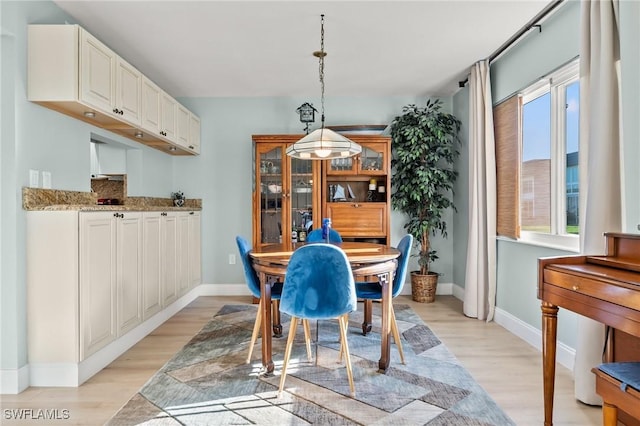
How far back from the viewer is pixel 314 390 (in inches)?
88.0

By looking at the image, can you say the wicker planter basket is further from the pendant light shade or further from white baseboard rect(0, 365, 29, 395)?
white baseboard rect(0, 365, 29, 395)

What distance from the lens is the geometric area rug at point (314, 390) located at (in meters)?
1.94

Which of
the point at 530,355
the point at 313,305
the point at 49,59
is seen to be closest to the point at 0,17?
the point at 49,59

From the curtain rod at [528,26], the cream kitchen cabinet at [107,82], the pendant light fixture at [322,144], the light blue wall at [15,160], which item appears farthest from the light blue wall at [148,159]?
the pendant light fixture at [322,144]

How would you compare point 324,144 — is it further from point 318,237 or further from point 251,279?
point 251,279

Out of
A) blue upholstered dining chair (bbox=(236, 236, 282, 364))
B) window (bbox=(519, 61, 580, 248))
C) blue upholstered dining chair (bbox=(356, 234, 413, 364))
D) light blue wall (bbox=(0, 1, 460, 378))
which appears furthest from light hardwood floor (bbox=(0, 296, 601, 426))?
window (bbox=(519, 61, 580, 248))

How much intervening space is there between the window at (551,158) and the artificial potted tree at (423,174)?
1081mm

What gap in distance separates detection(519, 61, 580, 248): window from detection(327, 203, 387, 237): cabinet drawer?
4.96 feet

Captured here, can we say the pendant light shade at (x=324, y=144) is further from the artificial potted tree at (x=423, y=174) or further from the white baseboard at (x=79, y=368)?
the white baseboard at (x=79, y=368)

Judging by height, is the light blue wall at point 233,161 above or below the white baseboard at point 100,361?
above

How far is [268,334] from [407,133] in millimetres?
2768

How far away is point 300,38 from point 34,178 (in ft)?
7.07

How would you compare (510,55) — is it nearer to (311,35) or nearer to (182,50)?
(311,35)

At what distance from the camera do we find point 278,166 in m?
4.42
